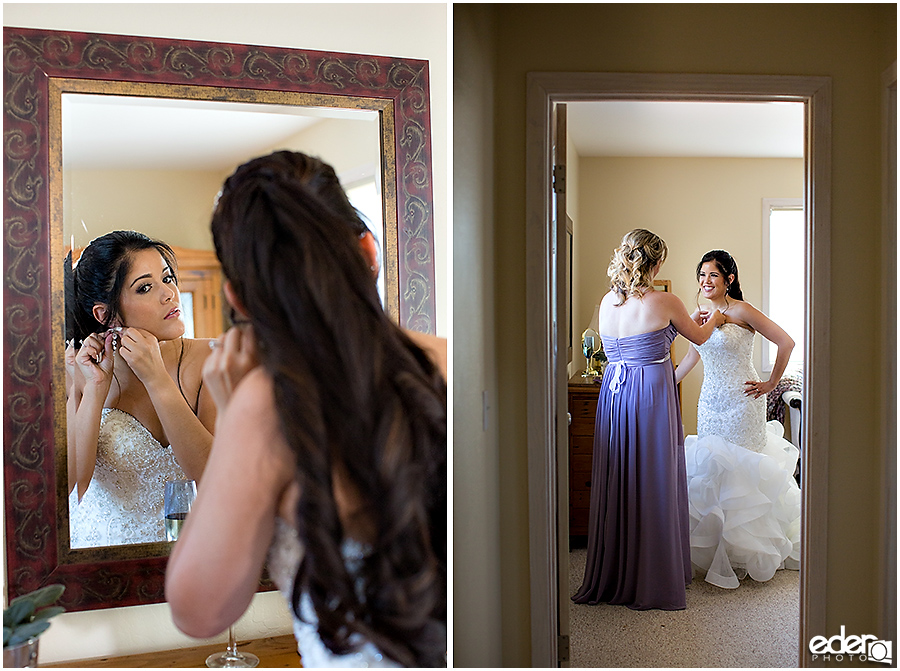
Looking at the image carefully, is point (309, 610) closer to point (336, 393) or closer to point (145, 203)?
point (336, 393)

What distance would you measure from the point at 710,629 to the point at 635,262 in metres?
0.85

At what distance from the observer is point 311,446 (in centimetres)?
111

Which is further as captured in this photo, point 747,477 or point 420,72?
point 420,72

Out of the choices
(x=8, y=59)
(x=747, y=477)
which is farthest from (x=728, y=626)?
(x=8, y=59)

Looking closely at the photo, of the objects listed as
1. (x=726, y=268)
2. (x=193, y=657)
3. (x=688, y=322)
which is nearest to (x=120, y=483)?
(x=193, y=657)

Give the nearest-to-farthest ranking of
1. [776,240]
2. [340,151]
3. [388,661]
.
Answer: [388,661] → [776,240] → [340,151]

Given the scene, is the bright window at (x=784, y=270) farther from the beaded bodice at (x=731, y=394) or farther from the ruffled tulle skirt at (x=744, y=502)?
the ruffled tulle skirt at (x=744, y=502)

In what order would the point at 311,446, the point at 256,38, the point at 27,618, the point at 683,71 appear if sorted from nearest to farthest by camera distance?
the point at 311,446
the point at 27,618
the point at 683,71
the point at 256,38

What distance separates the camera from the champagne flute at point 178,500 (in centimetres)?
148

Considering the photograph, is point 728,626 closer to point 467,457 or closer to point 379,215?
point 467,457

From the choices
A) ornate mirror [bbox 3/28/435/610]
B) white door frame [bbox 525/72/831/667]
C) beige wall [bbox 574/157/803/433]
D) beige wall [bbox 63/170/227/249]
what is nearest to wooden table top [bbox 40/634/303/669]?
ornate mirror [bbox 3/28/435/610]

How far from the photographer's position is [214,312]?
147cm

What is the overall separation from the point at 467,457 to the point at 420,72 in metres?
0.91

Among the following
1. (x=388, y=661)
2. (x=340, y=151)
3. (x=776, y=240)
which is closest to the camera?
(x=388, y=661)
